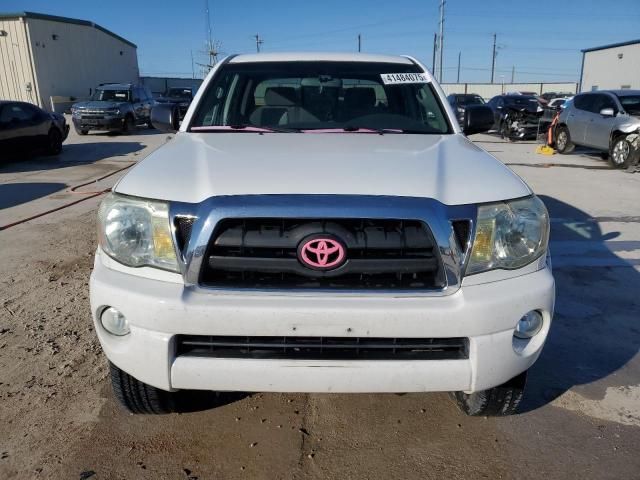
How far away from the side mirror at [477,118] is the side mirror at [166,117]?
2133 millimetres

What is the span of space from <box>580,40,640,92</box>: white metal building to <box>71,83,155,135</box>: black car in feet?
103

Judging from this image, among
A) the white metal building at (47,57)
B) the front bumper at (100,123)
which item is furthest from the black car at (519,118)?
the white metal building at (47,57)

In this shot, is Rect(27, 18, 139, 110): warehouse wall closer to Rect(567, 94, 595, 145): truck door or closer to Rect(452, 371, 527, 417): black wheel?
Rect(567, 94, 595, 145): truck door

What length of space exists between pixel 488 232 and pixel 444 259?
0.25 metres

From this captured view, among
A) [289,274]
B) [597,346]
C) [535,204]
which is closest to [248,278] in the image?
[289,274]

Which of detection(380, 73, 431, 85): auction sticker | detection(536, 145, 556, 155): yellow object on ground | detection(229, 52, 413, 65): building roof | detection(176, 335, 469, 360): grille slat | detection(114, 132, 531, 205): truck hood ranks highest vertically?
detection(229, 52, 413, 65): building roof

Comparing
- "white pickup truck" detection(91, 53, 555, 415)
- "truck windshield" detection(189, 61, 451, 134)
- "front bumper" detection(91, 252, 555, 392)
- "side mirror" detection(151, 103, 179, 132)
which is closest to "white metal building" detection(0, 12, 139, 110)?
"side mirror" detection(151, 103, 179, 132)

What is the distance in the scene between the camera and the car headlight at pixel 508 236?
6.86ft

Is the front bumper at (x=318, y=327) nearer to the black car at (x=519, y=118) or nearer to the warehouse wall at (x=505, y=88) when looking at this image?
the black car at (x=519, y=118)

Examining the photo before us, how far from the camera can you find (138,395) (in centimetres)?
245

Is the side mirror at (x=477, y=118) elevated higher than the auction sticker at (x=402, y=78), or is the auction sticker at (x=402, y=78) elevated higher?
the auction sticker at (x=402, y=78)

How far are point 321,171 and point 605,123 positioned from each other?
12.1m

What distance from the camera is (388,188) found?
6.82 ft

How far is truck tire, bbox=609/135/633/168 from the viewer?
1107 centimetres
